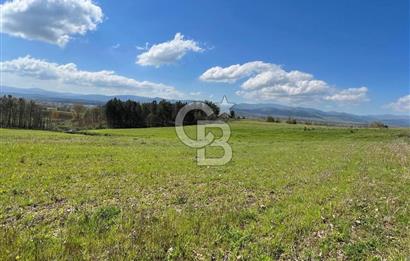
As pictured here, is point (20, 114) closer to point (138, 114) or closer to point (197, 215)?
point (138, 114)

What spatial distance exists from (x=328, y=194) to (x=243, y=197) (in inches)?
115

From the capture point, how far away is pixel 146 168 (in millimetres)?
14570

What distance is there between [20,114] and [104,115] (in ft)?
79.4

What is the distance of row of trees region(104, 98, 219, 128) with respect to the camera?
328 feet

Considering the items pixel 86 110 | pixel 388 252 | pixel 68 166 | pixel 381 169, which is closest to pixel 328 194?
pixel 388 252

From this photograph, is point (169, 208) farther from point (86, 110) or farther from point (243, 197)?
point (86, 110)

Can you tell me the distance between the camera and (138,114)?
333 feet

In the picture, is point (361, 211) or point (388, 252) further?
point (361, 211)

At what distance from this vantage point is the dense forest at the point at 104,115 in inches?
3516

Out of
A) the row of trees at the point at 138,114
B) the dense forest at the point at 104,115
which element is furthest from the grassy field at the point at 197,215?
the row of trees at the point at 138,114

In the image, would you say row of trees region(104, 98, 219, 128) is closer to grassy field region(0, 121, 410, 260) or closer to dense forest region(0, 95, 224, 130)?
dense forest region(0, 95, 224, 130)

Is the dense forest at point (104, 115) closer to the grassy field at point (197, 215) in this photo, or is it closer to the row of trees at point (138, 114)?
the row of trees at point (138, 114)

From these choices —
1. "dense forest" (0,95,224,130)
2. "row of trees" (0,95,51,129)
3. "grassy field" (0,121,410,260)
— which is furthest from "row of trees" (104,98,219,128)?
"grassy field" (0,121,410,260)

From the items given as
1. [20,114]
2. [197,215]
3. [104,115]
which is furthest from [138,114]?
[197,215]
